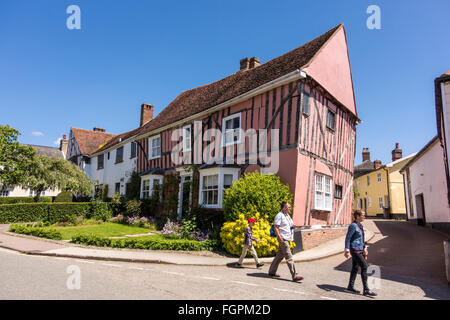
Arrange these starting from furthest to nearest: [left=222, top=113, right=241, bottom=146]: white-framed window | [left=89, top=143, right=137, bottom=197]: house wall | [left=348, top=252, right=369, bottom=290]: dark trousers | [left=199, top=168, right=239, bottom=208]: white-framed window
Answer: [left=89, top=143, right=137, bottom=197]: house wall < [left=222, top=113, right=241, bottom=146]: white-framed window < [left=199, top=168, right=239, bottom=208]: white-framed window < [left=348, top=252, right=369, bottom=290]: dark trousers

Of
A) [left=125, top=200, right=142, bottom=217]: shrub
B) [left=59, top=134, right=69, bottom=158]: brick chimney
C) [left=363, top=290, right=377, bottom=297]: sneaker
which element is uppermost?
[left=59, top=134, right=69, bottom=158]: brick chimney

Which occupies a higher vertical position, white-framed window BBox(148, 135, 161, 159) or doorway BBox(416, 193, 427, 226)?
white-framed window BBox(148, 135, 161, 159)

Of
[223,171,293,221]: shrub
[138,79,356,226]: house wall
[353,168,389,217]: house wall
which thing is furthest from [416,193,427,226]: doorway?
[223,171,293,221]: shrub

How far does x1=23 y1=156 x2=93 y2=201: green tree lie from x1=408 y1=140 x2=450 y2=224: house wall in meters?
23.6

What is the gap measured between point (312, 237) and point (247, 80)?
795cm

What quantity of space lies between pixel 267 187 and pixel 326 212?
13.2 ft

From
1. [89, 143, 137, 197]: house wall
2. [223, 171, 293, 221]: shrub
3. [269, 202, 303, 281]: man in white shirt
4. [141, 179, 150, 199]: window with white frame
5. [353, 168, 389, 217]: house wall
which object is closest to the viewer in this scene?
[269, 202, 303, 281]: man in white shirt

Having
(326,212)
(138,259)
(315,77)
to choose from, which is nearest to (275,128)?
(315,77)

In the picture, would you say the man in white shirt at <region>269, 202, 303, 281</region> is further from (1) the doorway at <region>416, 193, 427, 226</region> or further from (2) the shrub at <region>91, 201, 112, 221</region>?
(1) the doorway at <region>416, 193, 427, 226</region>

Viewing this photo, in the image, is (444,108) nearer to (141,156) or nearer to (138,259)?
(138,259)

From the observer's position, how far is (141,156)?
1977cm

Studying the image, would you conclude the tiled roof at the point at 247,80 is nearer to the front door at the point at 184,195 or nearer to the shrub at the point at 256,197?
the front door at the point at 184,195

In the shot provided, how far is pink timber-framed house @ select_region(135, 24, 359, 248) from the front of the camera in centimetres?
1100

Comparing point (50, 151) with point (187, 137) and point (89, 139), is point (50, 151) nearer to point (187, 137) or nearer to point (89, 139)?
point (89, 139)
